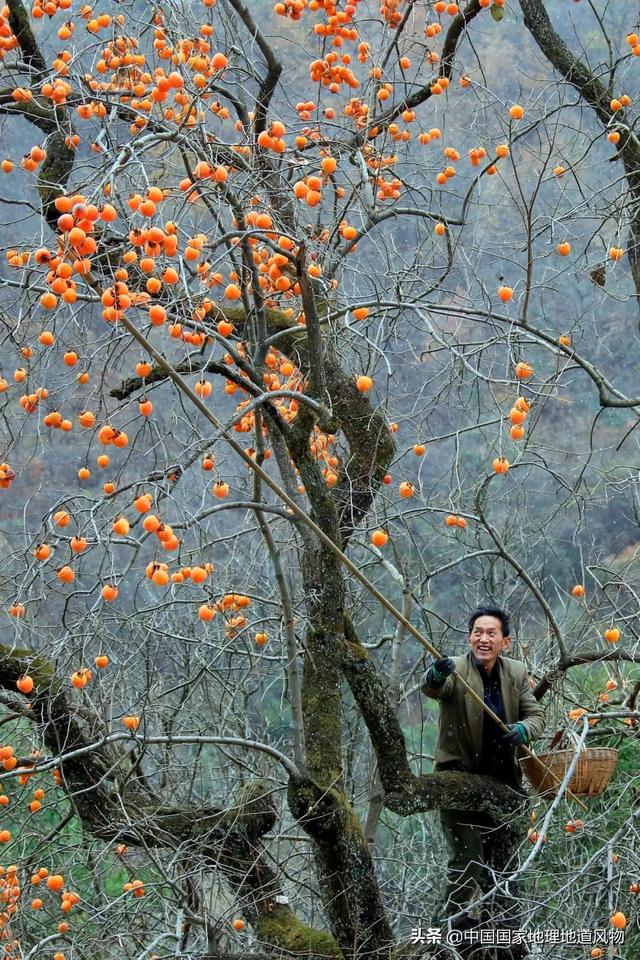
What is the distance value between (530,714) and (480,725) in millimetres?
164

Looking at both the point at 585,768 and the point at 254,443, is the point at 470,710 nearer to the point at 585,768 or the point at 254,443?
the point at 585,768

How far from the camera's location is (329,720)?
3170mm

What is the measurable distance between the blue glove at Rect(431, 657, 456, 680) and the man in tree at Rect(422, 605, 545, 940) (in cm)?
22

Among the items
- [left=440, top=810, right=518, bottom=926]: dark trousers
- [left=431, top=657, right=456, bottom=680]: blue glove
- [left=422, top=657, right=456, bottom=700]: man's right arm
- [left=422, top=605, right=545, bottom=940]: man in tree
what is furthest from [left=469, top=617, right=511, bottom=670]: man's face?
[left=440, top=810, right=518, bottom=926]: dark trousers

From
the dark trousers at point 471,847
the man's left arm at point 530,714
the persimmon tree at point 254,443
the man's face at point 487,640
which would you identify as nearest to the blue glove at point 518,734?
the man's left arm at point 530,714

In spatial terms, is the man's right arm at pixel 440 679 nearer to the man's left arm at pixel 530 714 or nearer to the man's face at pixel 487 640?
the man's face at pixel 487 640

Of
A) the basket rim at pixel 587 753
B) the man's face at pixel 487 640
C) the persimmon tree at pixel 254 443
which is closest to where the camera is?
the persimmon tree at pixel 254 443

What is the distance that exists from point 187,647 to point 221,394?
4.08 meters

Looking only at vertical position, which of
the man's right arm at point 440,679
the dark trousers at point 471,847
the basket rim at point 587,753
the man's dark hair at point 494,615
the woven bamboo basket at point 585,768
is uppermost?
the man's dark hair at point 494,615

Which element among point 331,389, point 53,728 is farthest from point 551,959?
point 331,389

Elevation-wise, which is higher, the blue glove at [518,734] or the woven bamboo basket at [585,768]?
the blue glove at [518,734]

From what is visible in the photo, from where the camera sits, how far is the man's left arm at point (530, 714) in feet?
9.98

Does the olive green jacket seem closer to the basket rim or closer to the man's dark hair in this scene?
the man's dark hair

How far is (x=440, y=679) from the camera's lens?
9.87ft
